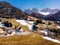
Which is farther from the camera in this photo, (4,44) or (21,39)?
(21,39)

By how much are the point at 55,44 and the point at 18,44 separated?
→ 25.8 m

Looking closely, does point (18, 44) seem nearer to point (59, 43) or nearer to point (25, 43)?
point (25, 43)

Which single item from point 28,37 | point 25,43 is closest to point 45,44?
point 25,43

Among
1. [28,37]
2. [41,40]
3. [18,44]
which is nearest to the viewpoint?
[18,44]

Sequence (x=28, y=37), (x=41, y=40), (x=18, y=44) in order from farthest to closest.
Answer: (x=28, y=37)
(x=41, y=40)
(x=18, y=44)

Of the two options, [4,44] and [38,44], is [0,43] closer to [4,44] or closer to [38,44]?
[4,44]

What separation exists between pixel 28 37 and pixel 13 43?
962 inches

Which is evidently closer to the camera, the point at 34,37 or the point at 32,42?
the point at 32,42

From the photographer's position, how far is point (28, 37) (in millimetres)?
157750

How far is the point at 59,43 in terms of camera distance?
14750cm

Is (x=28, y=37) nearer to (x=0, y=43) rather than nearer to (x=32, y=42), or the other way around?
(x=32, y=42)

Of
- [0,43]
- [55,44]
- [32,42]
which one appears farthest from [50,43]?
[0,43]

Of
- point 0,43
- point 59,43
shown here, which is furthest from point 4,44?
point 59,43

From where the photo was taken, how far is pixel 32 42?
14212 cm
